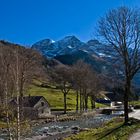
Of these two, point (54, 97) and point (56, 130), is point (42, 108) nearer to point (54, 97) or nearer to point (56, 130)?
point (56, 130)

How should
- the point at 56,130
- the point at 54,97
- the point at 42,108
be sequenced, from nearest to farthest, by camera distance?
1. the point at 56,130
2. the point at 42,108
3. the point at 54,97

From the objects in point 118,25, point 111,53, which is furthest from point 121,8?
point 111,53

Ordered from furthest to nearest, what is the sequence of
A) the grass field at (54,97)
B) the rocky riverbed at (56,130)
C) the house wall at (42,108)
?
1. the grass field at (54,97)
2. the house wall at (42,108)
3. the rocky riverbed at (56,130)

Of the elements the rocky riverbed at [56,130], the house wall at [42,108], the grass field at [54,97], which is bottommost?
the rocky riverbed at [56,130]

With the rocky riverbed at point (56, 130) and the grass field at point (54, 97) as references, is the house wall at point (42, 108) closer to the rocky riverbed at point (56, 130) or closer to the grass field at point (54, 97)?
the grass field at point (54, 97)

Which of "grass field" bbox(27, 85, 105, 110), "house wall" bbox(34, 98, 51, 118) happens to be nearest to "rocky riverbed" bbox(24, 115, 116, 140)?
"house wall" bbox(34, 98, 51, 118)

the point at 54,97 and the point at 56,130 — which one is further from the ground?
the point at 54,97

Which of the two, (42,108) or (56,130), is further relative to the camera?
(42,108)

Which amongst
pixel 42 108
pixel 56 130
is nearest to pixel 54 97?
pixel 42 108

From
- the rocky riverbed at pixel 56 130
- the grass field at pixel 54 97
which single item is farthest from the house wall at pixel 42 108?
the rocky riverbed at pixel 56 130

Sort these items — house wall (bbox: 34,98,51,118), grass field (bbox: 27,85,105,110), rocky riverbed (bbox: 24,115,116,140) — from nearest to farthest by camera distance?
rocky riverbed (bbox: 24,115,116,140), house wall (bbox: 34,98,51,118), grass field (bbox: 27,85,105,110)

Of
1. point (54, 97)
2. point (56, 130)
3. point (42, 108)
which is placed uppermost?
point (54, 97)

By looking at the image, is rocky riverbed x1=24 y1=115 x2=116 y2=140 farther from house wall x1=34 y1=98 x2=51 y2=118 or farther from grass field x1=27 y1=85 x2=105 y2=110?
grass field x1=27 y1=85 x2=105 y2=110

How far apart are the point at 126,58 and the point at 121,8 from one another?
634 cm
